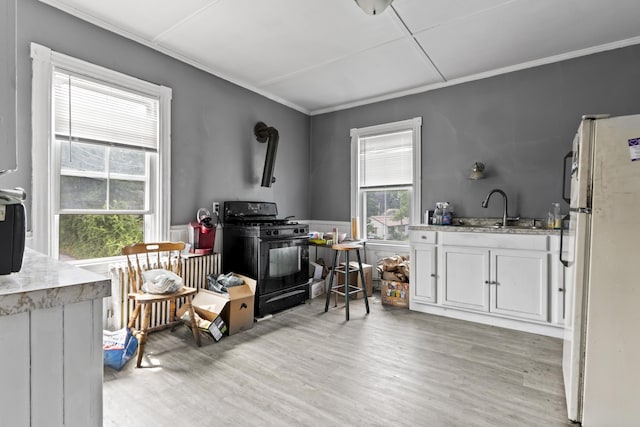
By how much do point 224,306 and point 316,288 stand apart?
1.52 meters

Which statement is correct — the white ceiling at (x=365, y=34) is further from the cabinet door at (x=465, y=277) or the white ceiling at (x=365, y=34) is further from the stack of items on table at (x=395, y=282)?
the stack of items on table at (x=395, y=282)

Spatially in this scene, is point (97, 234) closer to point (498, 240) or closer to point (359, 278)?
point (359, 278)

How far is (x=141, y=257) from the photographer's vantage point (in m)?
2.91

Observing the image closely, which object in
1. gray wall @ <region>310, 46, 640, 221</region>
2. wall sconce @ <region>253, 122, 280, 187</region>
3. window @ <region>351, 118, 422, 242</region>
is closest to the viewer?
gray wall @ <region>310, 46, 640, 221</region>

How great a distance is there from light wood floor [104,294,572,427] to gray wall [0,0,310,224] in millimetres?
1467

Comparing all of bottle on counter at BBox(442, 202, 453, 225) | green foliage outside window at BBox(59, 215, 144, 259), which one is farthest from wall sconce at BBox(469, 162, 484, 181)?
green foliage outside window at BBox(59, 215, 144, 259)

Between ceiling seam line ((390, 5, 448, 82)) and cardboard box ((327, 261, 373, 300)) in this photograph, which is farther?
cardboard box ((327, 261, 373, 300))

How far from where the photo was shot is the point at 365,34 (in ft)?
9.39

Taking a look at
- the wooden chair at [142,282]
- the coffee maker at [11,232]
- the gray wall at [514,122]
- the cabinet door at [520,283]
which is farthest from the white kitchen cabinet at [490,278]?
the coffee maker at [11,232]

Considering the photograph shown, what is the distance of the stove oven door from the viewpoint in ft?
10.9

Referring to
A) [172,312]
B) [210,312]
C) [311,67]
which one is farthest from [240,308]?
[311,67]

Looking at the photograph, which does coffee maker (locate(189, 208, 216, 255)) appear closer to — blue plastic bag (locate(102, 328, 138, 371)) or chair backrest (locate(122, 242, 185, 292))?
chair backrest (locate(122, 242, 185, 292))

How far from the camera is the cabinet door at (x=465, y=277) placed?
10.4 ft

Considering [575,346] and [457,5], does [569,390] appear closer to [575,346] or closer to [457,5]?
[575,346]
